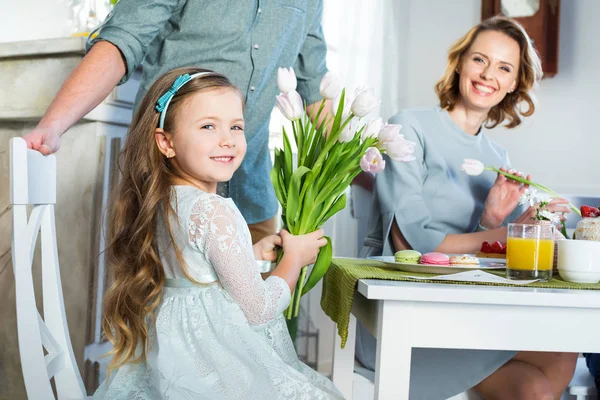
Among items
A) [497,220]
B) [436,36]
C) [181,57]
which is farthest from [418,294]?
[436,36]

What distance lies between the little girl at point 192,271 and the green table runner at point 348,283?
0.26 feet

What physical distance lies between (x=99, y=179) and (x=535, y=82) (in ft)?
4.27

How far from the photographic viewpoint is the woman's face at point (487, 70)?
2146 mm

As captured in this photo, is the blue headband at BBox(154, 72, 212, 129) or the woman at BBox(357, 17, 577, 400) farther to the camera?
the woman at BBox(357, 17, 577, 400)

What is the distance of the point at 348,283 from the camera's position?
3.88 feet

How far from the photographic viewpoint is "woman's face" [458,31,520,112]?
2146 mm

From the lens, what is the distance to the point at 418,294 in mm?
1031

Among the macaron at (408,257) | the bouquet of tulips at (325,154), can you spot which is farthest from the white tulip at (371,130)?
the macaron at (408,257)

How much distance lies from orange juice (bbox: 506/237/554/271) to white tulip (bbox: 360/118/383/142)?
0.29 meters

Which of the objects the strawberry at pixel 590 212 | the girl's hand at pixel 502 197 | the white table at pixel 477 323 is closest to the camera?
the white table at pixel 477 323

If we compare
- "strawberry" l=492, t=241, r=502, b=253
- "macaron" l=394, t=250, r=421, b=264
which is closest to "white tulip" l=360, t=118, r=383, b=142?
"macaron" l=394, t=250, r=421, b=264

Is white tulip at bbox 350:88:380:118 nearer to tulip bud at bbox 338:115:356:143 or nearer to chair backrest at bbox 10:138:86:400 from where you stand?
tulip bud at bbox 338:115:356:143

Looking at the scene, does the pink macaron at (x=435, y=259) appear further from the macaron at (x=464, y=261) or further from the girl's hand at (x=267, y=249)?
the girl's hand at (x=267, y=249)

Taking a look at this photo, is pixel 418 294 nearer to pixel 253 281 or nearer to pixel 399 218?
→ pixel 253 281
